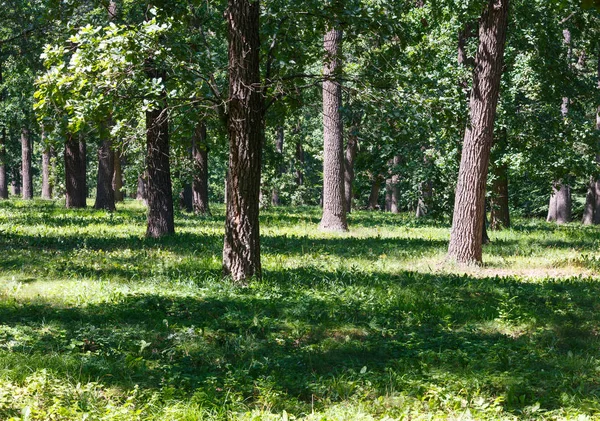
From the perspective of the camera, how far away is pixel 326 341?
25.8ft

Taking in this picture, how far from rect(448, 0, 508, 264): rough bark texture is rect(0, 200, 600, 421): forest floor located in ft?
2.22

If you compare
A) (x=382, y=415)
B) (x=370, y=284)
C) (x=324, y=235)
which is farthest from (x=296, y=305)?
(x=324, y=235)

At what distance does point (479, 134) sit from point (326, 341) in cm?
711

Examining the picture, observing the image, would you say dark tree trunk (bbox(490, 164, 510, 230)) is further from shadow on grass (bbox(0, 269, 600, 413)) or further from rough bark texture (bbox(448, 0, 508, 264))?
shadow on grass (bbox(0, 269, 600, 413))

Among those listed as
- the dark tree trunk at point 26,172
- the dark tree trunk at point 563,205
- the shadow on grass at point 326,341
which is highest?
the dark tree trunk at point 26,172

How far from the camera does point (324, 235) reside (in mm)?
18578

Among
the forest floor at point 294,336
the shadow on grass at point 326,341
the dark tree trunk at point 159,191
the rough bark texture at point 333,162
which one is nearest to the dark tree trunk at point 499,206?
the rough bark texture at point 333,162

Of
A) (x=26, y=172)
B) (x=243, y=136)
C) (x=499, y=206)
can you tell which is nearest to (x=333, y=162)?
(x=499, y=206)

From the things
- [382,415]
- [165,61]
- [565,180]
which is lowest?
[382,415]

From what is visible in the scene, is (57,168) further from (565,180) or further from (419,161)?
(565,180)

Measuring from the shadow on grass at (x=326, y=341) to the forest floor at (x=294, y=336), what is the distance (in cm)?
2

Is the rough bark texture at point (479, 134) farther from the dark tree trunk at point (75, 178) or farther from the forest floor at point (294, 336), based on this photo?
the dark tree trunk at point (75, 178)

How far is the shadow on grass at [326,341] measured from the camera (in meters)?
6.39

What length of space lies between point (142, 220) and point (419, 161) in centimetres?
899
